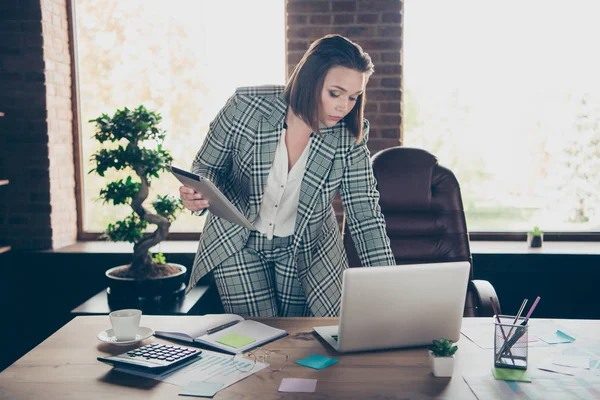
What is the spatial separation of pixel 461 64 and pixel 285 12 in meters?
1.06

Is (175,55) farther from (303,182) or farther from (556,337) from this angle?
(556,337)

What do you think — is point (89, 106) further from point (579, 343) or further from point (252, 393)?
point (579, 343)

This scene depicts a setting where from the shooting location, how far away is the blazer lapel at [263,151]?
2021 mm

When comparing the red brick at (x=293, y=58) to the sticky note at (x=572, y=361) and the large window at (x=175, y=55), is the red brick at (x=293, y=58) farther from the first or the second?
the sticky note at (x=572, y=361)

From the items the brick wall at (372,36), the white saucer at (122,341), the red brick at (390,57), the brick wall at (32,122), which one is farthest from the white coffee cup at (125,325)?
the red brick at (390,57)

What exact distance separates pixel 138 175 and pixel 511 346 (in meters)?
1.95

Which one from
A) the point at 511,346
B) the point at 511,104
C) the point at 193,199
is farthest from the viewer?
the point at 511,104

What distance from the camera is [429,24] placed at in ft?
11.1

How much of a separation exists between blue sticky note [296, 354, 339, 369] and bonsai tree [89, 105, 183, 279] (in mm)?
1570

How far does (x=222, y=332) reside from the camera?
1.63 metres

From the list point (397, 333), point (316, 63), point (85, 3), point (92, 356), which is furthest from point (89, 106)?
point (397, 333)

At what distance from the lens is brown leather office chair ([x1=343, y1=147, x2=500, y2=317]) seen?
245 centimetres

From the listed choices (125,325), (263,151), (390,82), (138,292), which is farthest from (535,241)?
(125,325)

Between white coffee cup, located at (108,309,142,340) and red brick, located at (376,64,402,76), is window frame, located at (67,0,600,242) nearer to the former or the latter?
red brick, located at (376,64,402,76)
